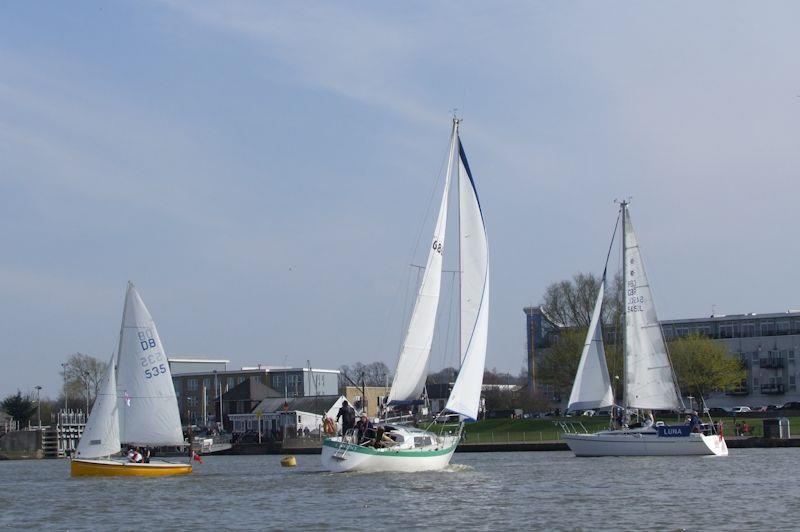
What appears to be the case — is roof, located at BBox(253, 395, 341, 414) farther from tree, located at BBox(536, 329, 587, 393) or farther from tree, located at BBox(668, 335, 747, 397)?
tree, located at BBox(668, 335, 747, 397)

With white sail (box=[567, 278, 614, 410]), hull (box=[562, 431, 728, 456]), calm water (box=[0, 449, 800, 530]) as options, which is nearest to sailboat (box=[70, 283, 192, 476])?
calm water (box=[0, 449, 800, 530])

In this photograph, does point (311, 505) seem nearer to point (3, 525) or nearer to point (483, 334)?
point (3, 525)

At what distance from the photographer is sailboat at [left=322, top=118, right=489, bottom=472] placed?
45.7 metres

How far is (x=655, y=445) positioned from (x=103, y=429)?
26.3 metres

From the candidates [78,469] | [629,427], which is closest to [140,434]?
[78,469]

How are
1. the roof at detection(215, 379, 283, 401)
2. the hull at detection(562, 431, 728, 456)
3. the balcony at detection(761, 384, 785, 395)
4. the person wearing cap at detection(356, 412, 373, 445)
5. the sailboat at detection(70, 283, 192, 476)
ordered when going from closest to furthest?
the person wearing cap at detection(356, 412, 373, 445) < the sailboat at detection(70, 283, 192, 476) < the hull at detection(562, 431, 728, 456) < the balcony at detection(761, 384, 785, 395) < the roof at detection(215, 379, 283, 401)

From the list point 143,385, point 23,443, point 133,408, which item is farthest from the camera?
point 23,443

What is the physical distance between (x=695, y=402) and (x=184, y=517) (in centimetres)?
7977

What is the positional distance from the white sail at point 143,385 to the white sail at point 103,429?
17.6 inches

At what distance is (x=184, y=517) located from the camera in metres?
34.7

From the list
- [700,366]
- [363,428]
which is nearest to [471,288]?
[363,428]

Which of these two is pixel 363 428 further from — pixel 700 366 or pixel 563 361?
pixel 700 366

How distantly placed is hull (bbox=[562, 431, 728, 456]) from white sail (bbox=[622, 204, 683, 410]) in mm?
3176

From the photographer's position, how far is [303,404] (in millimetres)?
118750
